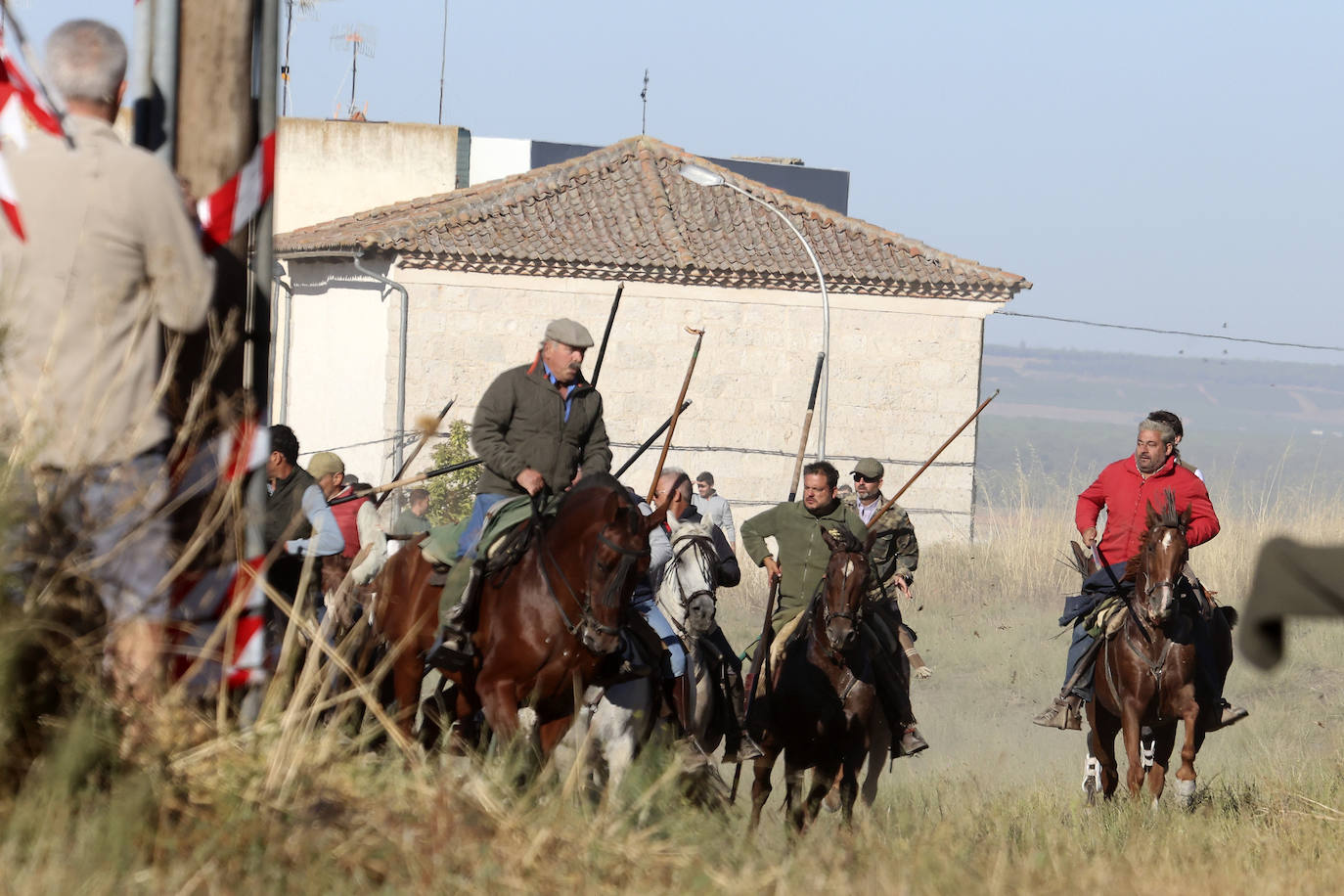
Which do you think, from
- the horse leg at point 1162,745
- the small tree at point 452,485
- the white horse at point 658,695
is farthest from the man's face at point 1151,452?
the small tree at point 452,485

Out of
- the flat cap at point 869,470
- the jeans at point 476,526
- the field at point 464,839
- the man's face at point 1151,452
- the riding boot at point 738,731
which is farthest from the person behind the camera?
the flat cap at point 869,470

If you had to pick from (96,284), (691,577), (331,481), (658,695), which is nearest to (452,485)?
(331,481)

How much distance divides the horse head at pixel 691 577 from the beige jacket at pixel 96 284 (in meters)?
6.29

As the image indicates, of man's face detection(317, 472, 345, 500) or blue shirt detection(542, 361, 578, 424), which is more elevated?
blue shirt detection(542, 361, 578, 424)

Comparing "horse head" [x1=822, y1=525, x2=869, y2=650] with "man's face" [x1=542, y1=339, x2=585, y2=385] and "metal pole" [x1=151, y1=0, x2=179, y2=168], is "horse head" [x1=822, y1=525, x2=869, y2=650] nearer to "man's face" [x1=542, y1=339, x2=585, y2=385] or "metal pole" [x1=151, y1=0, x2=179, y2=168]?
"man's face" [x1=542, y1=339, x2=585, y2=385]

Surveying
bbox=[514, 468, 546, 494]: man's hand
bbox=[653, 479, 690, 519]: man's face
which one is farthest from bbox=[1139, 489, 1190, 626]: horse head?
bbox=[514, 468, 546, 494]: man's hand

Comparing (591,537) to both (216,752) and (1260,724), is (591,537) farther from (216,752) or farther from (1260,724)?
(1260,724)

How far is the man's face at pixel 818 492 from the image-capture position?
1205 cm

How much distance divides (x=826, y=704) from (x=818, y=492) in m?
1.54

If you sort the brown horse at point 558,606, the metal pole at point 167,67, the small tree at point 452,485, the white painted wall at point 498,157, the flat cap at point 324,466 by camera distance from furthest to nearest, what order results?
the white painted wall at point 498,157 < the small tree at point 452,485 < the flat cap at point 324,466 < the brown horse at point 558,606 < the metal pole at point 167,67

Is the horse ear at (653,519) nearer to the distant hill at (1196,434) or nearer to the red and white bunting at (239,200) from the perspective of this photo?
the red and white bunting at (239,200)

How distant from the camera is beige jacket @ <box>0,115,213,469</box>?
5.18 m

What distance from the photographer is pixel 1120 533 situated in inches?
508

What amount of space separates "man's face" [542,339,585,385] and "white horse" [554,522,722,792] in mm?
1752
